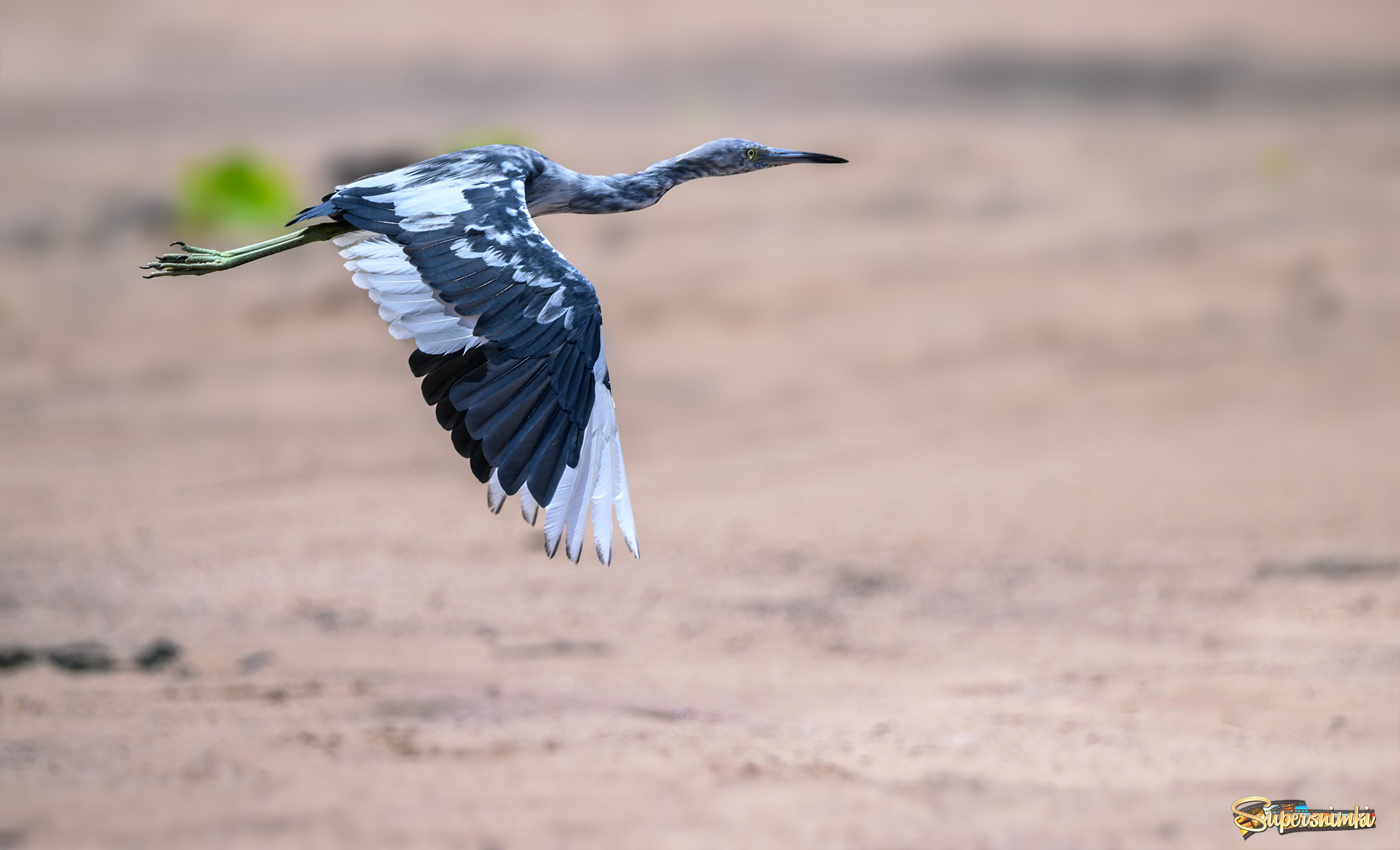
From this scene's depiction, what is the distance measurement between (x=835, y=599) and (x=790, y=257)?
6.73 meters

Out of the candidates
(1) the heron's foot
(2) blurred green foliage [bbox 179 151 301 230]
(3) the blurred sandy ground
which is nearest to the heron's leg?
(1) the heron's foot

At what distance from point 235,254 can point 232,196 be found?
9.61 metres

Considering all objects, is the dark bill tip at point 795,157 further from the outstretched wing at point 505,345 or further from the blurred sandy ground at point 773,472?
the blurred sandy ground at point 773,472

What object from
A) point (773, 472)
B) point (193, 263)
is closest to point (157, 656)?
point (193, 263)

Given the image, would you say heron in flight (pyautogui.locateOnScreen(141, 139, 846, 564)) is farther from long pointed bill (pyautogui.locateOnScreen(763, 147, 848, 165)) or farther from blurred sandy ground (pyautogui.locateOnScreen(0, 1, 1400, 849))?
long pointed bill (pyautogui.locateOnScreen(763, 147, 848, 165))

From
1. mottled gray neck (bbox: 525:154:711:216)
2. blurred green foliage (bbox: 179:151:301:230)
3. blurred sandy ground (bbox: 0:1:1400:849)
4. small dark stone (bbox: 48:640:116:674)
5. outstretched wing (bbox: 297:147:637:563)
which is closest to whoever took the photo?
Answer: outstretched wing (bbox: 297:147:637:563)

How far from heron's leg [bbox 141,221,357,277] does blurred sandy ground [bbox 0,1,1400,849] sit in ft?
6.92

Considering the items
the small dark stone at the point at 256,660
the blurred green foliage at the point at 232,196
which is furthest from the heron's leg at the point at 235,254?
the blurred green foliage at the point at 232,196

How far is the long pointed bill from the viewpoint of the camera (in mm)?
6871

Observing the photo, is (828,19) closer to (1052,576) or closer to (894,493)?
(894,493)

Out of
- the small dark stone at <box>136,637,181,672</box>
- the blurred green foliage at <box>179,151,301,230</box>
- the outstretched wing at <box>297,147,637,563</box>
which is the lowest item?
the small dark stone at <box>136,637,181,672</box>

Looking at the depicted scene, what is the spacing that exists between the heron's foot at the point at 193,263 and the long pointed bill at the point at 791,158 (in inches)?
99.3

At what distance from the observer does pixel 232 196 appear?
49.3 feet

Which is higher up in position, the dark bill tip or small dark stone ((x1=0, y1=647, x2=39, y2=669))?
the dark bill tip
